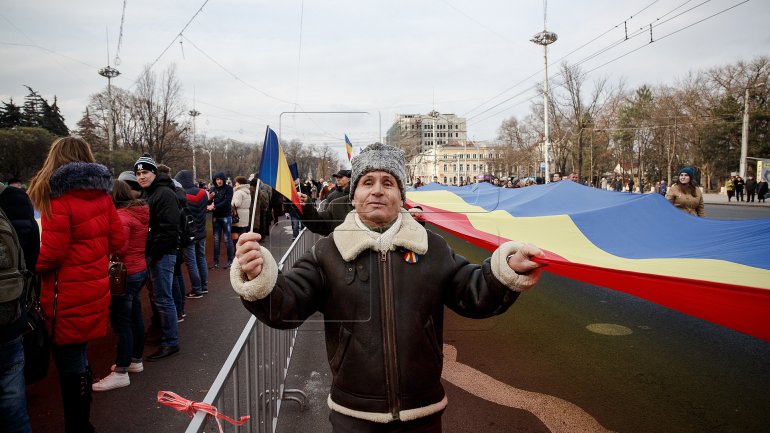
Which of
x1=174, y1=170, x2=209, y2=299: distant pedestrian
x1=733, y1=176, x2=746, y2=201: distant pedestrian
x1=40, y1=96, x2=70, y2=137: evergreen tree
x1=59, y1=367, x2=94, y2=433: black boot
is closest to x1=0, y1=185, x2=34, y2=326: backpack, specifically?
x1=59, y1=367, x2=94, y2=433: black boot

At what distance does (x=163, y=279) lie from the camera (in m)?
4.69

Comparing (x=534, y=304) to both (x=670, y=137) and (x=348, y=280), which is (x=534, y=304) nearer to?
(x=348, y=280)

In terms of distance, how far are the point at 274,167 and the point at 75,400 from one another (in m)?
2.50

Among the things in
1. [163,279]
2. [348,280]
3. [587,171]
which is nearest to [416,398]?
[348,280]

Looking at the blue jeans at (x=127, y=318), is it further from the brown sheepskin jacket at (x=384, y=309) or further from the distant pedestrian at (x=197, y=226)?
the distant pedestrian at (x=197, y=226)

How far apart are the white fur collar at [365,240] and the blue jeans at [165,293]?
3.53 metres

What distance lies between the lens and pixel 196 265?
23.9 ft

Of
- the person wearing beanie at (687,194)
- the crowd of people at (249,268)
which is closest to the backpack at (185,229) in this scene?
the crowd of people at (249,268)

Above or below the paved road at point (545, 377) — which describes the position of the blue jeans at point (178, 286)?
above

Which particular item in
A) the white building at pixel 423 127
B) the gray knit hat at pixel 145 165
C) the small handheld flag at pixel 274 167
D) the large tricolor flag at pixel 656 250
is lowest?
the large tricolor flag at pixel 656 250

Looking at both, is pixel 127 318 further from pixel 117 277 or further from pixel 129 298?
pixel 117 277

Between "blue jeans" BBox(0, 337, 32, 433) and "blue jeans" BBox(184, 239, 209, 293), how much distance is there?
470 centimetres

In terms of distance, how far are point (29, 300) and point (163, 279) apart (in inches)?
74.4

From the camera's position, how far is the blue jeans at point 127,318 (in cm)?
390
